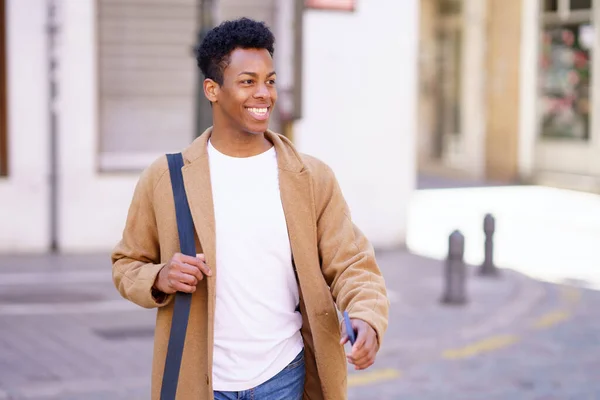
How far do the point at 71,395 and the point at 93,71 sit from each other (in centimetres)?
591

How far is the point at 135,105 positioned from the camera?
12.2 meters

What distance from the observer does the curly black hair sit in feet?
9.64

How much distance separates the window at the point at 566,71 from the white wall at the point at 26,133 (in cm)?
1079

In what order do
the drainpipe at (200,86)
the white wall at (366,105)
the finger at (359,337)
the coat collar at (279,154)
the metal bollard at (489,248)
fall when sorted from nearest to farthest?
1. the finger at (359,337)
2. the coat collar at (279,154)
3. the drainpipe at (200,86)
4. the metal bollard at (489,248)
5. the white wall at (366,105)

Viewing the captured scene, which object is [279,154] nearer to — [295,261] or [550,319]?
[295,261]

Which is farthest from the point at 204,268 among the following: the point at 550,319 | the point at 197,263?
the point at 550,319

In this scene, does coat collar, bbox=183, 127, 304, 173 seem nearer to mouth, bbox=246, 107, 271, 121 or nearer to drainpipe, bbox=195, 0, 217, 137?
mouth, bbox=246, 107, 271, 121

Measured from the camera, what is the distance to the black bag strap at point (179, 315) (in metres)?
2.90

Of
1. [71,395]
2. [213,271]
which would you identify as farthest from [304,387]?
[71,395]

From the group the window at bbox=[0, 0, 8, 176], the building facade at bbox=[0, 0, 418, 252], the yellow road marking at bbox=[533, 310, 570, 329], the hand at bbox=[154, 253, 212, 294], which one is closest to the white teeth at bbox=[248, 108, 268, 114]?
the hand at bbox=[154, 253, 212, 294]

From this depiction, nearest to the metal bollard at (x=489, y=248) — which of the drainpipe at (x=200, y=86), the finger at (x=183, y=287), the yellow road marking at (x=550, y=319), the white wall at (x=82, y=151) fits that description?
the yellow road marking at (x=550, y=319)

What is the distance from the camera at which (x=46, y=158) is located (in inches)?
449

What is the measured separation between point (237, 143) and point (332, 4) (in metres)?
8.96

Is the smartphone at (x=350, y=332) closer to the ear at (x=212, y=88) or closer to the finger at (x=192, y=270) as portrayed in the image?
the finger at (x=192, y=270)
